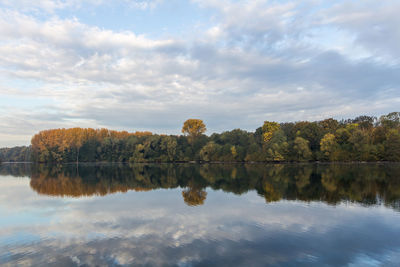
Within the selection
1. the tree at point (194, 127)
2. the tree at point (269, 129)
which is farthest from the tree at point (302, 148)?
the tree at point (194, 127)

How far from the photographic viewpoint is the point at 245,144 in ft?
341

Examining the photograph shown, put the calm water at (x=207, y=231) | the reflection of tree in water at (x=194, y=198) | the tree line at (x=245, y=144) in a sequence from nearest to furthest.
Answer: the calm water at (x=207, y=231)
the reflection of tree in water at (x=194, y=198)
the tree line at (x=245, y=144)

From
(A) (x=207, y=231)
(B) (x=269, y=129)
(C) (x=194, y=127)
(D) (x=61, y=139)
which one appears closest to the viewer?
(A) (x=207, y=231)

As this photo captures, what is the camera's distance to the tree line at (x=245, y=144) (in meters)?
79.1

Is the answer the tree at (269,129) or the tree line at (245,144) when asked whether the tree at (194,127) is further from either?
the tree at (269,129)

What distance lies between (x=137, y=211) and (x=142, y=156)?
96.7 m

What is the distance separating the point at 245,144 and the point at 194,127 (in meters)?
25.0

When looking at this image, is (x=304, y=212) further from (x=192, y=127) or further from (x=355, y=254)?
(x=192, y=127)

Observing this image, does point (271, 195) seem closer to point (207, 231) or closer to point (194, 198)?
point (194, 198)

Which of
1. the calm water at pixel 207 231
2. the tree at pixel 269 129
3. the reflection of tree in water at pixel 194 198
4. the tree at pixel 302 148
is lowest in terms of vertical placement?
the reflection of tree in water at pixel 194 198

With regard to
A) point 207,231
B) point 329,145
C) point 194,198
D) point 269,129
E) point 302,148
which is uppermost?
point 269,129

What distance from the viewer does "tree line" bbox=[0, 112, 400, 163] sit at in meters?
79.1

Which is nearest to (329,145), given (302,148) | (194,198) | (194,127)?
(302,148)

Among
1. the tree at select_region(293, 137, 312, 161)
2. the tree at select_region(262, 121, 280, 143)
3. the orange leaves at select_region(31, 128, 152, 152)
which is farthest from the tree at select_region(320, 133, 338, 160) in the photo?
the orange leaves at select_region(31, 128, 152, 152)
